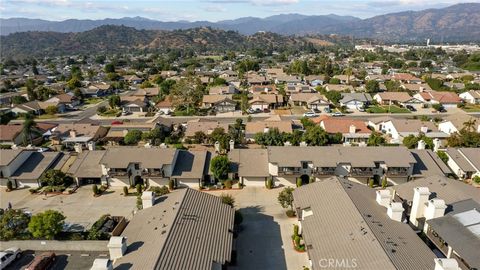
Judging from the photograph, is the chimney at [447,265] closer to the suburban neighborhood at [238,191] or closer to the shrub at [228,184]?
the suburban neighborhood at [238,191]

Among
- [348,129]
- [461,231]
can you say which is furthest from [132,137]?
[461,231]

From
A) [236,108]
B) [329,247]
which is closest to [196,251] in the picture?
[329,247]

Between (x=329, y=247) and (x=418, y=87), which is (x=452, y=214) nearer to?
(x=329, y=247)

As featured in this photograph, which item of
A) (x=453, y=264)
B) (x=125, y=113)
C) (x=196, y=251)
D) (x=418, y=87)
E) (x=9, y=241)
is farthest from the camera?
(x=418, y=87)

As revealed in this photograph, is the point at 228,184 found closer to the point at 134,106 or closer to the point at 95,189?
the point at 95,189

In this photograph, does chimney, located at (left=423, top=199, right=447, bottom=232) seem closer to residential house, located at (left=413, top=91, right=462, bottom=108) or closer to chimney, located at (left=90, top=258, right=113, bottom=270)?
chimney, located at (left=90, top=258, right=113, bottom=270)
